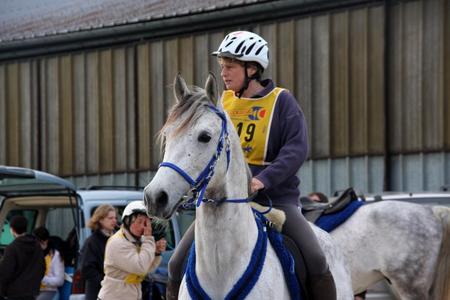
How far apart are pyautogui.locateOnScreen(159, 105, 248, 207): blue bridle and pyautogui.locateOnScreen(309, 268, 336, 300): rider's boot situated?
0.89 m

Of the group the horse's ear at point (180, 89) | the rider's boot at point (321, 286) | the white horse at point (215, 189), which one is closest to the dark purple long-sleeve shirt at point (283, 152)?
the white horse at point (215, 189)

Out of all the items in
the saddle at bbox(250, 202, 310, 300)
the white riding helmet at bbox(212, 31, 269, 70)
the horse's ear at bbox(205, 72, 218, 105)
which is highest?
the white riding helmet at bbox(212, 31, 269, 70)

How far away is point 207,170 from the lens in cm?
616

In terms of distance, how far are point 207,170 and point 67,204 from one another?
9923 millimetres

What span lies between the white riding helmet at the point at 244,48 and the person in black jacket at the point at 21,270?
24.0 feet

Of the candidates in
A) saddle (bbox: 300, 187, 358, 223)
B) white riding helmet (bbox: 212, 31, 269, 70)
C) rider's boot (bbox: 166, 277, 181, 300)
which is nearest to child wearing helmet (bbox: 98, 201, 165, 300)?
saddle (bbox: 300, 187, 358, 223)

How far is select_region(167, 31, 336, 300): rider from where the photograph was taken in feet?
23.0

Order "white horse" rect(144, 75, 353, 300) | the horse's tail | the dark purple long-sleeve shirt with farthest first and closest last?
the horse's tail → the dark purple long-sleeve shirt → "white horse" rect(144, 75, 353, 300)

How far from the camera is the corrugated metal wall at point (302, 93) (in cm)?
1961

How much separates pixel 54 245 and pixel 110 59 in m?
10.2

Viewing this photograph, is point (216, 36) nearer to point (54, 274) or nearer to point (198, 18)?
point (198, 18)

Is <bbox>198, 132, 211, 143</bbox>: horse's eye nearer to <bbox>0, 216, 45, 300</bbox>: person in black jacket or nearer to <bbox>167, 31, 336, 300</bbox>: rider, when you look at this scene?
<bbox>167, 31, 336, 300</bbox>: rider

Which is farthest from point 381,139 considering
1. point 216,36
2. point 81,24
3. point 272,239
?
point 272,239

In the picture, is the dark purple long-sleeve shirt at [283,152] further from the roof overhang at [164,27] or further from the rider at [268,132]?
the roof overhang at [164,27]
